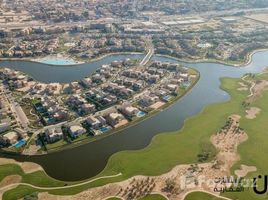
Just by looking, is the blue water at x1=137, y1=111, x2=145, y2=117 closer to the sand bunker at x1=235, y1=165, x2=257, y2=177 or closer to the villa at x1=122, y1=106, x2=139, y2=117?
the villa at x1=122, y1=106, x2=139, y2=117

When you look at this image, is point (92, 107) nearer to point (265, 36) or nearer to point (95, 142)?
point (95, 142)

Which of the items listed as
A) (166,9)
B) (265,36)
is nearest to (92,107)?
(265,36)

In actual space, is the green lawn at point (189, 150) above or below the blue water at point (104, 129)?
below

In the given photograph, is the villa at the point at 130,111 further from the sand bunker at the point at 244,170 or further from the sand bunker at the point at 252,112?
the sand bunker at the point at 244,170

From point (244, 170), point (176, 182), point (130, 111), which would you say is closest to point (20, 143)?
point (130, 111)

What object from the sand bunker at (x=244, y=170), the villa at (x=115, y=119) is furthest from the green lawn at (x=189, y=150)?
the villa at (x=115, y=119)
